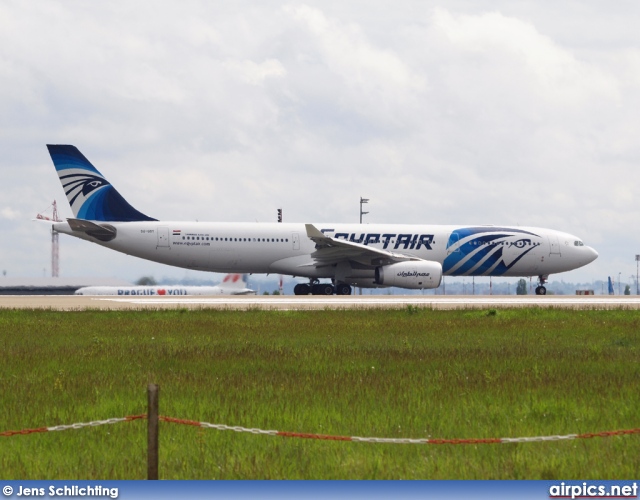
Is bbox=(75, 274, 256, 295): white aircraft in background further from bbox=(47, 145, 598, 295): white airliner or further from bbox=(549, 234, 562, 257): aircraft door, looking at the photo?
bbox=(549, 234, 562, 257): aircraft door

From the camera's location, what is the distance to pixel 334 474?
794 cm

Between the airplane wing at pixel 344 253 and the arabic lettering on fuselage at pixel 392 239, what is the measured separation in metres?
0.47

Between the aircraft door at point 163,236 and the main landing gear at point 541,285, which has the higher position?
the aircraft door at point 163,236

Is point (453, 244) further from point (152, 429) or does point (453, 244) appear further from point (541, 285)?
point (152, 429)

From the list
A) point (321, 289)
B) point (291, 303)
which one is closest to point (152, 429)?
point (291, 303)


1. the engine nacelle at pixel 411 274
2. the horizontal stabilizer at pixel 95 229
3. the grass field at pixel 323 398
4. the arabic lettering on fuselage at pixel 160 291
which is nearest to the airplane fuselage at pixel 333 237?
the horizontal stabilizer at pixel 95 229

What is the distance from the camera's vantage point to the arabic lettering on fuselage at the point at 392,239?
46.7m

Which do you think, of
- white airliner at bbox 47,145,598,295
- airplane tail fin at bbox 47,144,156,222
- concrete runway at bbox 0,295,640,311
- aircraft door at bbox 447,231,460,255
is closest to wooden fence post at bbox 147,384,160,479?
concrete runway at bbox 0,295,640,311

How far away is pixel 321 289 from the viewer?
4909 centimetres

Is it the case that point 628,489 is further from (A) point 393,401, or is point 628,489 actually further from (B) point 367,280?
(B) point 367,280

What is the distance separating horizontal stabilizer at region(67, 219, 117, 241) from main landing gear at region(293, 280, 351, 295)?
1077cm

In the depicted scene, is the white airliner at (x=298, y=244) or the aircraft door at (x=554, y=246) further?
the aircraft door at (x=554, y=246)

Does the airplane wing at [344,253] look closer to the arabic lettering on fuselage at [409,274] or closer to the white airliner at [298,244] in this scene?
the white airliner at [298,244]

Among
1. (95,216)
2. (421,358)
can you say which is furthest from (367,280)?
(421,358)
